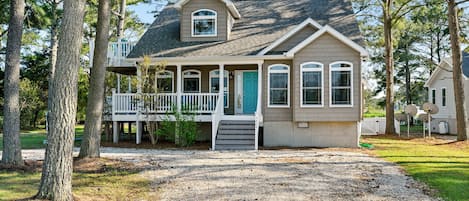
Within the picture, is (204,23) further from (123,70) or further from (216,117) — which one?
(216,117)

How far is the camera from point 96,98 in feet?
38.2

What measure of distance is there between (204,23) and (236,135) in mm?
5570

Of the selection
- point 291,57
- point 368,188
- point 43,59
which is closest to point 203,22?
point 291,57

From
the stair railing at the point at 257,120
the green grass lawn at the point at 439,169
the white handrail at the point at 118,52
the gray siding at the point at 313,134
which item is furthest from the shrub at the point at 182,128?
the green grass lawn at the point at 439,169

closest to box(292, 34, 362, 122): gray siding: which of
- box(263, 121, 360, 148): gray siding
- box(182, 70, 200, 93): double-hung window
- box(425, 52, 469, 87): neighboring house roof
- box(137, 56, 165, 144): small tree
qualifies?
box(263, 121, 360, 148): gray siding

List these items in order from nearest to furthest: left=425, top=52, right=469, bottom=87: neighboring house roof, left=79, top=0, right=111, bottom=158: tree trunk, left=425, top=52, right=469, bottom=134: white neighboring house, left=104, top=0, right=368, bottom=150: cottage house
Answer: left=79, top=0, right=111, bottom=158: tree trunk
left=104, top=0, right=368, bottom=150: cottage house
left=425, top=52, right=469, bottom=87: neighboring house roof
left=425, top=52, right=469, bottom=134: white neighboring house

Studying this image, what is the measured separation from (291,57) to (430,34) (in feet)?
92.3

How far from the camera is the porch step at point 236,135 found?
50.6ft

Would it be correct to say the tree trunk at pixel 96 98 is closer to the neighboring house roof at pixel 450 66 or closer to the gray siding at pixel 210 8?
the gray siding at pixel 210 8

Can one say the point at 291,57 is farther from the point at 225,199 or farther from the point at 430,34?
the point at 430,34

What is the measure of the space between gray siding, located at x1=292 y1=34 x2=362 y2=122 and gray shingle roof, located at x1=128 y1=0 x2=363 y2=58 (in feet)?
4.20

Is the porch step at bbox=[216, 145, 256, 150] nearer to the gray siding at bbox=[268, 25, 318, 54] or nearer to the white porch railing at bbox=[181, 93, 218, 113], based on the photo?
the white porch railing at bbox=[181, 93, 218, 113]

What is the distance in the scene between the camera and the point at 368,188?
27.8ft

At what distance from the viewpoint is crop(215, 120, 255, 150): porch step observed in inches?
607
